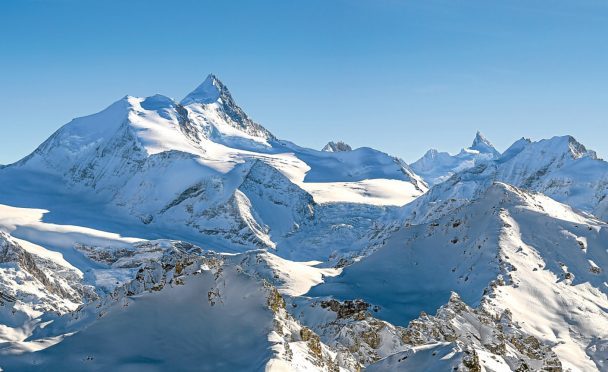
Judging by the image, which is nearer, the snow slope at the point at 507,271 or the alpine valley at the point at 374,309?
the alpine valley at the point at 374,309

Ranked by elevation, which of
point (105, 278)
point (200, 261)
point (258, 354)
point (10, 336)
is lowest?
point (105, 278)

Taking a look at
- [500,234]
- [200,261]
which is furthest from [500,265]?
[200,261]

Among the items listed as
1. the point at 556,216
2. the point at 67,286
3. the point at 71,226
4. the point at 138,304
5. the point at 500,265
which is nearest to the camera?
the point at 138,304

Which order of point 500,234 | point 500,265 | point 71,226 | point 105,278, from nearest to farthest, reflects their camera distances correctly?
point 500,265, point 500,234, point 105,278, point 71,226

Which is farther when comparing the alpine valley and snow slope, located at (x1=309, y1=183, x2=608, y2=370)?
snow slope, located at (x1=309, y1=183, x2=608, y2=370)

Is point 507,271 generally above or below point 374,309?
above

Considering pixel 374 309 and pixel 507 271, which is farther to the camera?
pixel 507 271

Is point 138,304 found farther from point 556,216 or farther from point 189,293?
point 556,216

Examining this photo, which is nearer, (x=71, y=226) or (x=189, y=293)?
(x=189, y=293)

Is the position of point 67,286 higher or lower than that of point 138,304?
lower
